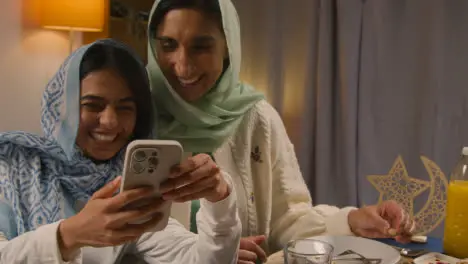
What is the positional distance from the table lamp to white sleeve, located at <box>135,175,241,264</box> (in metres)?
1.74

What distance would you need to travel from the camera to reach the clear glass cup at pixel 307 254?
2.45 feet

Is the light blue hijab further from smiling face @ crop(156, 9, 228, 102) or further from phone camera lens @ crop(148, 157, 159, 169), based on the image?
phone camera lens @ crop(148, 157, 159, 169)

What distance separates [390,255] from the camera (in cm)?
95

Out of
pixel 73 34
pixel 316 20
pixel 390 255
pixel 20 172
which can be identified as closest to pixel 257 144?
pixel 390 255

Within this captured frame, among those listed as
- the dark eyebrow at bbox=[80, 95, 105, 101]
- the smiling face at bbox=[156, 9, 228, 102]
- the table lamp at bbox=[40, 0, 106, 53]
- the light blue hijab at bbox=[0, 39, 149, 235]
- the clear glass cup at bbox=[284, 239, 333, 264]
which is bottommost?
the clear glass cup at bbox=[284, 239, 333, 264]

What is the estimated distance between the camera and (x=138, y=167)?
0.68m

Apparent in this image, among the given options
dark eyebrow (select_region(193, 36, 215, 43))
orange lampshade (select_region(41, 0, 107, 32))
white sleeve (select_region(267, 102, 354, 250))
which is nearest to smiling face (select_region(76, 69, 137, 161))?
dark eyebrow (select_region(193, 36, 215, 43))

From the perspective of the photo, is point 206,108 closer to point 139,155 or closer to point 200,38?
point 200,38

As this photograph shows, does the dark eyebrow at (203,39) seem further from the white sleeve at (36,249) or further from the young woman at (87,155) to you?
Result: the white sleeve at (36,249)

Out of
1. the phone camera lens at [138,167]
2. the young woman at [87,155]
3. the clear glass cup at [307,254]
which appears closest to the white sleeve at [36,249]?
the young woman at [87,155]

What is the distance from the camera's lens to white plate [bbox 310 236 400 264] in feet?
3.07

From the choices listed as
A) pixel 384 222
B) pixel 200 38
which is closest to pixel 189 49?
pixel 200 38

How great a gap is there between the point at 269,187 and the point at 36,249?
76cm

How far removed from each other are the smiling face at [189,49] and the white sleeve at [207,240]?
11.4 inches
